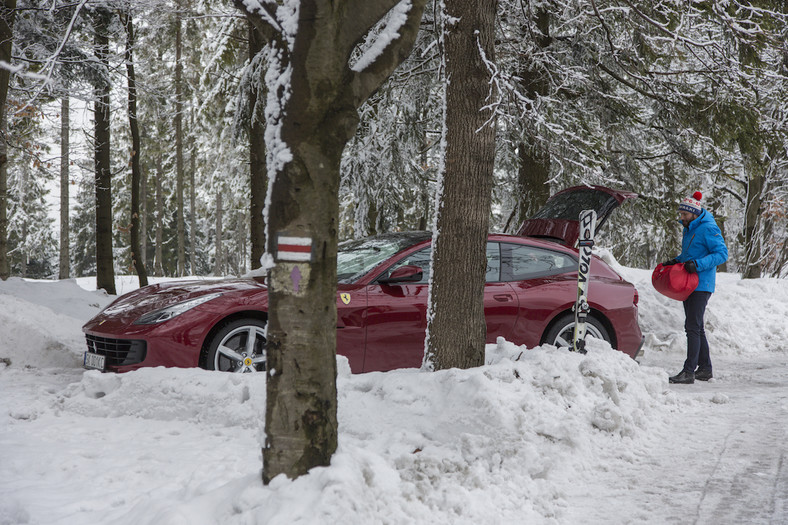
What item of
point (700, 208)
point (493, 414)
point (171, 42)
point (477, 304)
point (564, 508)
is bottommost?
point (564, 508)

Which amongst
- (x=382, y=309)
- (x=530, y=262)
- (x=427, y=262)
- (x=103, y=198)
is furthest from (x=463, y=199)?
(x=103, y=198)

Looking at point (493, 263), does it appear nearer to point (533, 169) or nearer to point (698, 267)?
point (698, 267)

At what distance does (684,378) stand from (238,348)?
4599 millimetres

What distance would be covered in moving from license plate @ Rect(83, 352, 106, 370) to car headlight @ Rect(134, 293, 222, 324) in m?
0.43

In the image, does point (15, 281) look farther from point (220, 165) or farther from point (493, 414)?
point (220, 165)

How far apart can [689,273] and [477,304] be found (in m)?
3.10

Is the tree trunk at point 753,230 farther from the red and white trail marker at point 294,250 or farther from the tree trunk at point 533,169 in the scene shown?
the red and white trail marker at point 294,250

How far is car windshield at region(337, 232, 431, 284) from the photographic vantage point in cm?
610

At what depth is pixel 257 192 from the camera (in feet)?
37.4

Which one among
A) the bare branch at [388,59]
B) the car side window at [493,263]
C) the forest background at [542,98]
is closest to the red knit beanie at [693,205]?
the forest background at [542,98]

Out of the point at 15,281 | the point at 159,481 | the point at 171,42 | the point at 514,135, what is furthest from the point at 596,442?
the point at 171,42

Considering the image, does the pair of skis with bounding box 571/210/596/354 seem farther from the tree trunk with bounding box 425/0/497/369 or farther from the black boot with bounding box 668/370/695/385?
the black boot with bounding box 668/370/695/385

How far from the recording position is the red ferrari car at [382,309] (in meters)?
5.32

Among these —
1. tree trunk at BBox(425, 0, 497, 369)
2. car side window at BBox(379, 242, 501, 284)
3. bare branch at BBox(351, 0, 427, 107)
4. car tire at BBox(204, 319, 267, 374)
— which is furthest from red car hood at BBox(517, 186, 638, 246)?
bare branch at BBox(351, 0, 427, 107)
